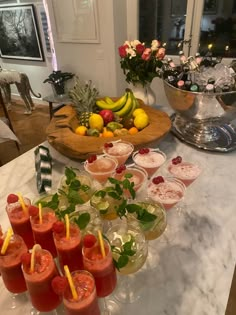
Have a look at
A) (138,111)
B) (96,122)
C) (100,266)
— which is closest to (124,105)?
(138,111)

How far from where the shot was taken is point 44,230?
Answer: 56cm

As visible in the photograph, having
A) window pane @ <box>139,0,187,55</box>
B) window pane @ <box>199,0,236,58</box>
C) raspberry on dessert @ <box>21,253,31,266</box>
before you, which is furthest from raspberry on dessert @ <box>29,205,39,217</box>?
window pane @ <box>139,0,187,55</box>

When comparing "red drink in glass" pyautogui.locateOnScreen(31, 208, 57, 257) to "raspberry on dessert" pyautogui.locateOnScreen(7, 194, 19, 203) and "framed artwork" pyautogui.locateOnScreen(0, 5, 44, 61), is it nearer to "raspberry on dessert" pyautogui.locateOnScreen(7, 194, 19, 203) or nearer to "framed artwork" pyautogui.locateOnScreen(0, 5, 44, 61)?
"raspberry on dessert" pyautogui.locateOnScreen(7, 194, 19, 203)

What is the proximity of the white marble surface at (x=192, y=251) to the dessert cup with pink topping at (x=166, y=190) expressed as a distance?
0.31 feet

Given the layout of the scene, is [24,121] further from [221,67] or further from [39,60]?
[221,67]

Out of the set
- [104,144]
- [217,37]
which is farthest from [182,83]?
[217,37]

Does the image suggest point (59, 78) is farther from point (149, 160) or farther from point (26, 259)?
point (26, 259)

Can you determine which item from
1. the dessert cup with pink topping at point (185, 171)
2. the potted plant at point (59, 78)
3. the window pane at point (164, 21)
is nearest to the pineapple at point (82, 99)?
Answer: the dessert cup with pink topping at point (185, 171)

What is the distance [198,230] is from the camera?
72 centimetres

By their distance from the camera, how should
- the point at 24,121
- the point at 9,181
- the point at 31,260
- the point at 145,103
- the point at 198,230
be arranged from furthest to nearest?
1. the point at 24,121
2. the point at 145,103
3. the point at 9,181
4. the point at 198,230
5. the point at 31,260

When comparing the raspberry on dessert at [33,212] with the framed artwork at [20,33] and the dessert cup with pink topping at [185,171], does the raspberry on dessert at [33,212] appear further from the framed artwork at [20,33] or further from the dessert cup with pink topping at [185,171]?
the framed artwork at [20,33]

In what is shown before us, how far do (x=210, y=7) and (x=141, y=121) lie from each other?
1741mm

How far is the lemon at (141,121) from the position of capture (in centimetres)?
113

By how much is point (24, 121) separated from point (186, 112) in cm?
298
